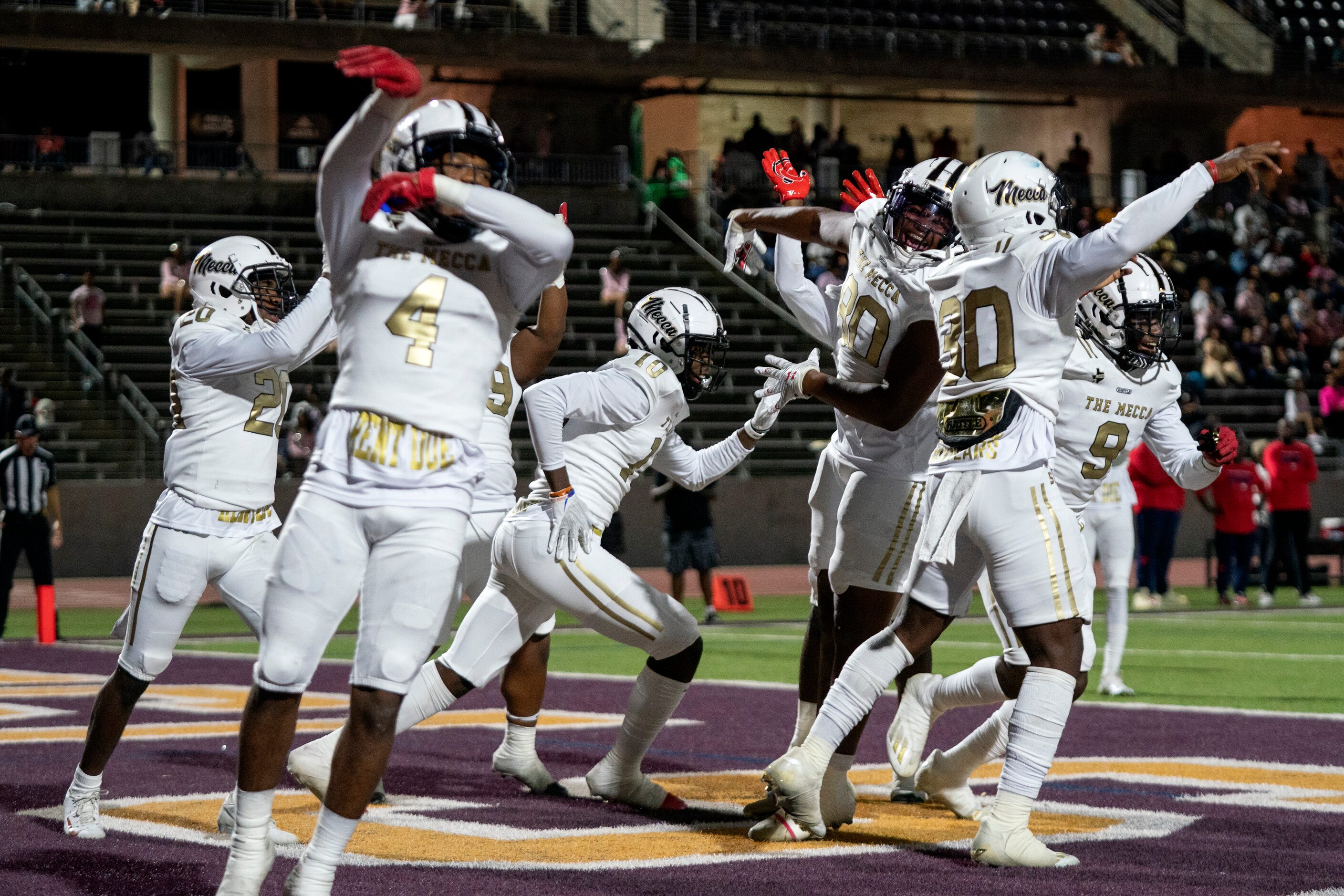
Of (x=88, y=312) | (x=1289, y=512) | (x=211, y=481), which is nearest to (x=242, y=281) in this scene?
(x=211, y=481)

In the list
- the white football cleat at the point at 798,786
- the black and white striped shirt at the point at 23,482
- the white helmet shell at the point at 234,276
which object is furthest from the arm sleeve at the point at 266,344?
the black and white striped shirt at the point at 23,482

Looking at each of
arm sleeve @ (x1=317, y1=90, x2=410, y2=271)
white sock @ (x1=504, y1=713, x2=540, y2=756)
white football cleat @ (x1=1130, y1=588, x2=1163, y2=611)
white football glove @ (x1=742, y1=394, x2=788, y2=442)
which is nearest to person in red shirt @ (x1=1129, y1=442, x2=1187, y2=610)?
white football cleat @ (x1=1130, y1=588, x2=1163, y2=611)

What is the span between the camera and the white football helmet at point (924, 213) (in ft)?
21.2

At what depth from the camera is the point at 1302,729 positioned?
29.2ft

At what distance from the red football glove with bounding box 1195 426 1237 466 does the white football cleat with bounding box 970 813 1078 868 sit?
6.59ft

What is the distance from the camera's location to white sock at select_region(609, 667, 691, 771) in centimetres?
667

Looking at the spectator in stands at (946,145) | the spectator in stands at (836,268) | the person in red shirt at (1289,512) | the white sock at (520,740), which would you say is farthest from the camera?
the spectator in stands at (946,145)

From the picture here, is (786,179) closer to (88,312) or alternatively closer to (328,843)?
(328,843)

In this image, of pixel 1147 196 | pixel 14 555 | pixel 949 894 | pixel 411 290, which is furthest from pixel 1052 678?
pixel 14 555

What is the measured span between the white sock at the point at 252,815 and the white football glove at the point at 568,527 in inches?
68.2

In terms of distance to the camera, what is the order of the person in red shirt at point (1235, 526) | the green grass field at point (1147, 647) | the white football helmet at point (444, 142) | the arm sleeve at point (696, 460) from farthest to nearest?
the person in red shirt at point (1235, 526) < the green grass field at point (1147, 647) < the arm sleeve at point (696, 460) < the white football helmet at point (444, 142)

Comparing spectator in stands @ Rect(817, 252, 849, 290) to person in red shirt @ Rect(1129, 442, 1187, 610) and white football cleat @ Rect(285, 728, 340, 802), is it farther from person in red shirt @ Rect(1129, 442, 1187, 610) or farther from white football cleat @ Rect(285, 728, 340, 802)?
white football cleat @ Rect(285, 728, 340, 802)

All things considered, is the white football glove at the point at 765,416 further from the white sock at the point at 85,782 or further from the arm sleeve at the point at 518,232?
the white sock at the point at 85,782

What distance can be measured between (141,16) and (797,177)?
957 inches
